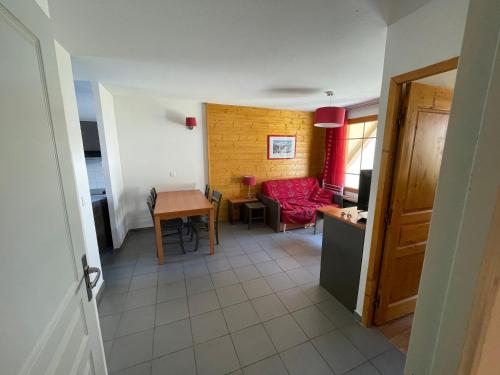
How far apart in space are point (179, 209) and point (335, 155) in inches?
144

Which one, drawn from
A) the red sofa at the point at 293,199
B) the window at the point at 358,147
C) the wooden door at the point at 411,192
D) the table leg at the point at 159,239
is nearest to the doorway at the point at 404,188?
the wooden door at the point at 411,192

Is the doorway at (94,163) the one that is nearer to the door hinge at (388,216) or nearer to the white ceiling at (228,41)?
the white ceiling at (228,41)

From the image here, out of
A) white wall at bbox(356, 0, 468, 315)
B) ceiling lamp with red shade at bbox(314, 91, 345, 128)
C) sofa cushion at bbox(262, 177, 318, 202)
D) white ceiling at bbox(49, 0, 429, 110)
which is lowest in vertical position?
sofa cushion at bbox(262, 177, 318, 202)

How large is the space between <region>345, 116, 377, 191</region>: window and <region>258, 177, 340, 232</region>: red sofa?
23.5 inches

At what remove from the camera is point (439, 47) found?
4.24ft

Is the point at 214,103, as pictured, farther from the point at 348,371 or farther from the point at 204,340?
the point at 348,371

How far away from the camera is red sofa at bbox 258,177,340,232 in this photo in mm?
4062

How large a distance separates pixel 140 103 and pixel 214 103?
133cm

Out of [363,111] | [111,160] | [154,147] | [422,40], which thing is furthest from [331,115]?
[111,160]

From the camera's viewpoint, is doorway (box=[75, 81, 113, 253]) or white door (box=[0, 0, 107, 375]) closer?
white door (box=[0, 0, 107, 375])

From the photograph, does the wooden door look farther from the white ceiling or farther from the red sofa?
the red sofa

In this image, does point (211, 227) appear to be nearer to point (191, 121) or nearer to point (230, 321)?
point (230, 321)

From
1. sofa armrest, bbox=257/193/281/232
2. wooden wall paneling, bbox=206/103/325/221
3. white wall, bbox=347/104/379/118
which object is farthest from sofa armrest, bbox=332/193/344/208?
white wall, bbox=347/104/379/118

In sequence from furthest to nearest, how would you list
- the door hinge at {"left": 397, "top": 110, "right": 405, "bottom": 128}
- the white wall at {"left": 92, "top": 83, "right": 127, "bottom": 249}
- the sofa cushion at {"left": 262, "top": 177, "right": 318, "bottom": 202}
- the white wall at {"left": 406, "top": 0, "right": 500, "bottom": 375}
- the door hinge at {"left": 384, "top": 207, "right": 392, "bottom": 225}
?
the sofa cushion at {"left": 262, "top": 177, "right": 318, "bottom": 202}, the white wall at {"left": 92, "top": 83, "right": 127, "bottom": 249}, the door hinge at {"left": 384, "top": 207, "right": 392, "bottom": 225}, the door hinge at {"left": 397, "top": 110, "right": 405, "bottom": 128}, the white wall at {"left": 406, "top": 0, "right": 500, "bottom": 375}
